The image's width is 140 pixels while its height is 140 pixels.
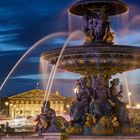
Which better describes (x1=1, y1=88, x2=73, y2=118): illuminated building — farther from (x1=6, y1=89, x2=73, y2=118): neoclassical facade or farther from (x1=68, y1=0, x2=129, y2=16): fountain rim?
(x1=68, y1=0, x2=129, y2=16): fountain rim

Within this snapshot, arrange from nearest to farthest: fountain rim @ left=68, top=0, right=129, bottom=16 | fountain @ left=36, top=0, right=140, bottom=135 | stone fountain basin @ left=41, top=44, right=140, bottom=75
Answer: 1. stone fountain basin @ left=41, top=44, right=140, bottom=75
2. fountain @ left=36, top=0, right=140, bottom=135
3. fountain rim @ left=68, top=0, right=129, bottom=16

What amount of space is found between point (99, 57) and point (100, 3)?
8.98ft

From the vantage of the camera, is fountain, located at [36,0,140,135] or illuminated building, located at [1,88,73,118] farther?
illuminated building, located at [1,88,73,118]

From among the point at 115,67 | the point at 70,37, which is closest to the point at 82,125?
the point at 115,67

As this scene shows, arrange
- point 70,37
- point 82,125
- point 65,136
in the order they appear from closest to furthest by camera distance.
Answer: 1. point 65,136
2. point 82,125
3. point 70,37

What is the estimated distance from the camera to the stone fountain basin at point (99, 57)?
781 inches

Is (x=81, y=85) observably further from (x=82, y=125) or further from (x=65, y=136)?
(x=65, y=136)

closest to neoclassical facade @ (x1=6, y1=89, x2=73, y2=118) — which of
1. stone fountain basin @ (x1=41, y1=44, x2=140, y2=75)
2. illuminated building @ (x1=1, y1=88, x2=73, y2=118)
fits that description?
illuminated building @ (x1=1, y1=88, x2=73, y2=118)

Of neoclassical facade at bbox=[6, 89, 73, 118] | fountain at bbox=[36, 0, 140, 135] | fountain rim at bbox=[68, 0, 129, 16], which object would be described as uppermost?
fountain rim at bbox=[68, 0, 129, 16]

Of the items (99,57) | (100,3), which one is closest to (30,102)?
(100,3)

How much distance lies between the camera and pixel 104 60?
20.1 metres

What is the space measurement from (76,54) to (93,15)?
2.72 meters

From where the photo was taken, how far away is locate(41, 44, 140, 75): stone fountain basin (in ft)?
Result: 65.1

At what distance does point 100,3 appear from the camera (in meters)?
21.7
